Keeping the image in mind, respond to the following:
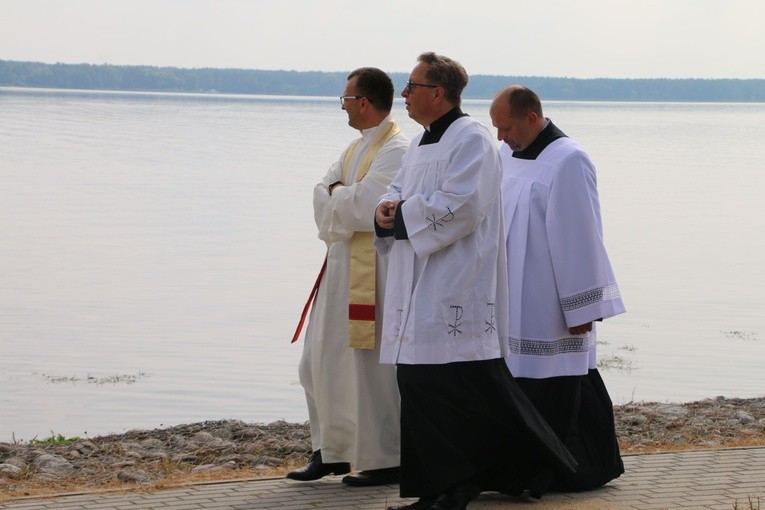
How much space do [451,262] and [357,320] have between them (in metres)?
0.89

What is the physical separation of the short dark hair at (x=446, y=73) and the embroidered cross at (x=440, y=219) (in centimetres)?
56

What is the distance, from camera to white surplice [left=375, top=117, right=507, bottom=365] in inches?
241

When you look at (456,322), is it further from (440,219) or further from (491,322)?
(440,219)

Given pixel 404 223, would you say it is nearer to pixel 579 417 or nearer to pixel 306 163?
pixel 579 417

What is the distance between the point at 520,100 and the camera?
22.2 feet

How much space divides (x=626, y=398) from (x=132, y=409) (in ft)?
13.3

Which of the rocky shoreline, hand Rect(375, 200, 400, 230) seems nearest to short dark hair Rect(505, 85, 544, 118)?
hand Rect(375, 200, 400, 230)

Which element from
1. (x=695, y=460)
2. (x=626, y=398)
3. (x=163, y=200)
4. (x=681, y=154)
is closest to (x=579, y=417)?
(x=695, y=460)

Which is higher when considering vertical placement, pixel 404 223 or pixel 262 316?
pixel 404 223

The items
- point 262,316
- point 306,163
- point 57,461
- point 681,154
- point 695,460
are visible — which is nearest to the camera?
point 695,460

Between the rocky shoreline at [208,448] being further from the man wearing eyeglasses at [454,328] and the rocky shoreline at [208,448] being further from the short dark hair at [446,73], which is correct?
the short dark hair at [446,73]

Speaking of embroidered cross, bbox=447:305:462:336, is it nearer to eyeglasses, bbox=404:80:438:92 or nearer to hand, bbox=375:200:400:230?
hand, bbox=375:200:400:230

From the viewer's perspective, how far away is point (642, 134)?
76875 millimetres

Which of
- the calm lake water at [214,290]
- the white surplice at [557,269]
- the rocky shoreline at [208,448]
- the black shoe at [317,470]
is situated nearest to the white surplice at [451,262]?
the white surplice at [557,269]
